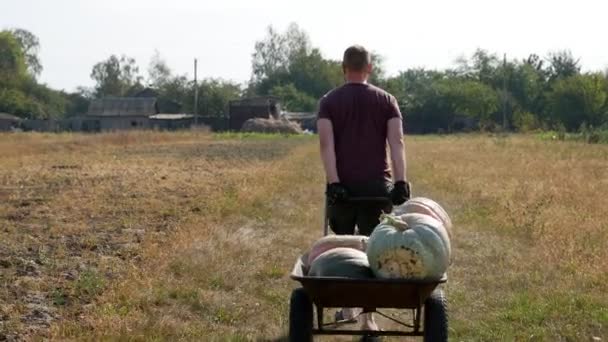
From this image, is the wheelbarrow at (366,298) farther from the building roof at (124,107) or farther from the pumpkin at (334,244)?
the building roof at (124,107)

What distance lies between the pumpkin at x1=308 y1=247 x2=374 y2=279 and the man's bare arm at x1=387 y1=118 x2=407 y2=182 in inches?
42.5

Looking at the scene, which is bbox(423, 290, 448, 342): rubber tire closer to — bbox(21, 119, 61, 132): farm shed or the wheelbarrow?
the wheelbarrow

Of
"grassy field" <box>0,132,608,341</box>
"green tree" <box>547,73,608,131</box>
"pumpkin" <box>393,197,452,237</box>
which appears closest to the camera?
"pumpkin" <box>393,197,452,237</box>

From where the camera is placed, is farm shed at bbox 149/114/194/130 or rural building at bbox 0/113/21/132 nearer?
rural building at bbox 0/113/21/132

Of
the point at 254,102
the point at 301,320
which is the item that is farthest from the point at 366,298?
the point at 254,102

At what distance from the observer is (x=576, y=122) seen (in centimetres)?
8269

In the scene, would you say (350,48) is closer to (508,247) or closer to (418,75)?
(508,247)

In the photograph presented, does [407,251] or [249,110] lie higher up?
[249,110]

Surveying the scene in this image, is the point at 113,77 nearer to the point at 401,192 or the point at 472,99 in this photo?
the point at 472,99

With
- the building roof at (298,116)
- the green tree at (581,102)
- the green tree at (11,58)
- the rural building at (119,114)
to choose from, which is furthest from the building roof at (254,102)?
the green tree at (11,58)

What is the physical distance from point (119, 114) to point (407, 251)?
317 ft

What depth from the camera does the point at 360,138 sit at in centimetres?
630

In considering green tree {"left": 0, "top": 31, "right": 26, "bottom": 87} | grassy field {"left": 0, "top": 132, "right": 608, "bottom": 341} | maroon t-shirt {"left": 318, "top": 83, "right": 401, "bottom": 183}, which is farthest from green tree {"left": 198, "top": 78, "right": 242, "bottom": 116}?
maroon t-shirt {"left": 318, "top": 83, "right": 401, "bottom": 183}

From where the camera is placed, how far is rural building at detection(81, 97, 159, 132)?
325 feet
